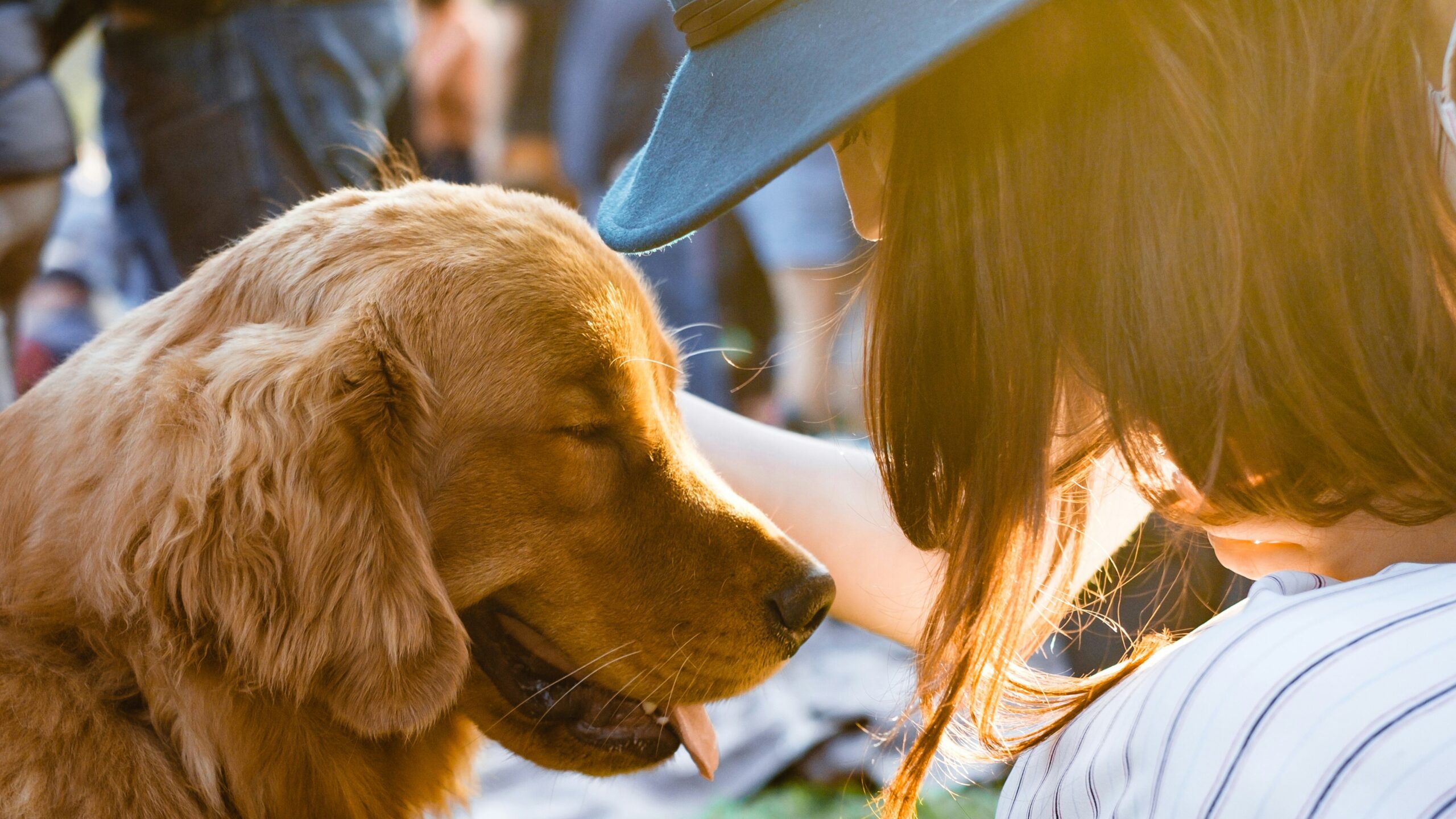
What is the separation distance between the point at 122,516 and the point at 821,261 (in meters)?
5.03

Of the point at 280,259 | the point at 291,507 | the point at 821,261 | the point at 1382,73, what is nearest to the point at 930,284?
the point at 1382,73

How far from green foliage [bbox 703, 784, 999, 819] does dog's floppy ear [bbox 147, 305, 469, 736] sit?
181 centimetres

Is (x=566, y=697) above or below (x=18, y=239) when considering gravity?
below

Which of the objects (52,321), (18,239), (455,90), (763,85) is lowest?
(52,321)

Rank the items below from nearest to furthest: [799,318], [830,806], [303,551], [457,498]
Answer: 1. [303,551]
2. [457,498]
3. [830,806]
4. [799,318]

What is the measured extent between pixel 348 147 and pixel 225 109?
0.94 metres

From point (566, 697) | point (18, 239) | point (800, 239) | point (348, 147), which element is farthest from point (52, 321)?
point (566, 697)

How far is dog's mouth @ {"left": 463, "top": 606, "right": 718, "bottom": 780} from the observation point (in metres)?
1.86

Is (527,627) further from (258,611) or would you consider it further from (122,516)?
(122,516)

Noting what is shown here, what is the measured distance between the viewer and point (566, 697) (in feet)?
6.30

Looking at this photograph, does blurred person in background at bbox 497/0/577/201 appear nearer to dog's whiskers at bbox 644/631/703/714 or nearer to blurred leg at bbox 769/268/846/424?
blurred leg at bbox 769/268/846/424

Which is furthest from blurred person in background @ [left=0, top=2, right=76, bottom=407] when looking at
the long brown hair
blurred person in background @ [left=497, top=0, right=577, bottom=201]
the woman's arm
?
the long brown hair

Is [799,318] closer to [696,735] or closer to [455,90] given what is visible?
[455,90]

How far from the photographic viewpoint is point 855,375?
1.88 metres
